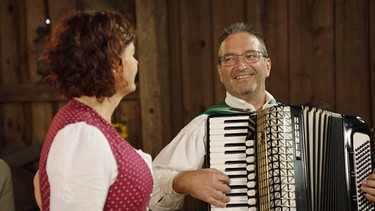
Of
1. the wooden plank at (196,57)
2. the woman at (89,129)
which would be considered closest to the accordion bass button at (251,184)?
the woman at (89,129)

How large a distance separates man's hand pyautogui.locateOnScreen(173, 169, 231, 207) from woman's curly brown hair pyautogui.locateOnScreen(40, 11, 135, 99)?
703 millimetres

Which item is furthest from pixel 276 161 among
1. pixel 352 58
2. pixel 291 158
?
pixel 352 58

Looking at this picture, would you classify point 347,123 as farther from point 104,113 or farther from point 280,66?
point 280,66

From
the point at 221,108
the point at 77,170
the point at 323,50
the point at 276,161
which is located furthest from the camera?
the point at 323,50

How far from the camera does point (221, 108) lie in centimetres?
225

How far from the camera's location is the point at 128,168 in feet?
4.27

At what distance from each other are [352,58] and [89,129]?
2621 millimetres

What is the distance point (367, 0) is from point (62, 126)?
2739 millimetres

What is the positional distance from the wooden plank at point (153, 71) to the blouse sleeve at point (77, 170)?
2.52 metres

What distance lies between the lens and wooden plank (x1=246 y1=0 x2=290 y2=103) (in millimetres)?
3576

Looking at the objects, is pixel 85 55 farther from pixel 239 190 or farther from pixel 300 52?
pixel 300 52

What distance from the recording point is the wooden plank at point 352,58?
3402 millimetres

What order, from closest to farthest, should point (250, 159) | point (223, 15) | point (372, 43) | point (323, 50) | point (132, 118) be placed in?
point (250, 159) → point (372, 43) → point (323, 50) → point (223, 15) → point (132, 118)

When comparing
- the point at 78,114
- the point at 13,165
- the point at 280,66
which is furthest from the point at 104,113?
the point at 13,165
